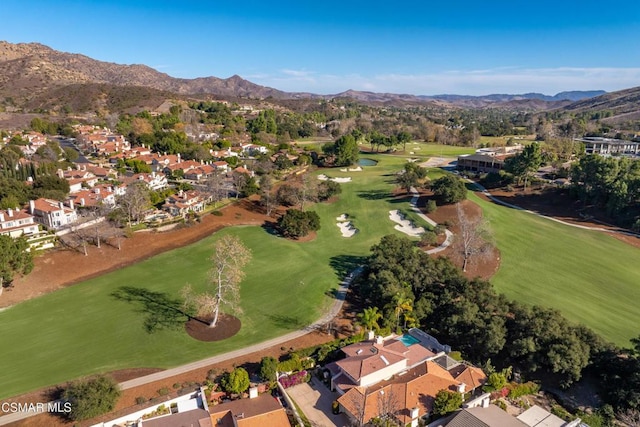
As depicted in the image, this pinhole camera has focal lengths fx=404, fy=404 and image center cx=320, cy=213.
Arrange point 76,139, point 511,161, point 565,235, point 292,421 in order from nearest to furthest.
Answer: point 292,421
point 565,235
point 511,161
point 76,139

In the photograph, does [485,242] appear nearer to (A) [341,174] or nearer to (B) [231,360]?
(B) [231,360]

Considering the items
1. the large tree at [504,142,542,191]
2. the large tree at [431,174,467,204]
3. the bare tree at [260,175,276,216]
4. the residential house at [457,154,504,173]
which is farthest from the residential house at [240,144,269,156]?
the large tree at [504,142,542,191]

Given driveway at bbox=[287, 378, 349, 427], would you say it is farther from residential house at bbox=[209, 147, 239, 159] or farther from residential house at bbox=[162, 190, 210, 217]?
residential house at bbox=[209, 147, 239, 159]

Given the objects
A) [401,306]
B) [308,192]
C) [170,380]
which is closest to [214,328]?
[170,380]

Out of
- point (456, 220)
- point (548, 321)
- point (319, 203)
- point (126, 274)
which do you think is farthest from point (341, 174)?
point (548, 321)

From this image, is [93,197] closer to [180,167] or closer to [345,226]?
[180,167]

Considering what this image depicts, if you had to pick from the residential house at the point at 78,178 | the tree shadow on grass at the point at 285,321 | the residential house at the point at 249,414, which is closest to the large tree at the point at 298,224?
the tree shadow on grass at the point at 285,321

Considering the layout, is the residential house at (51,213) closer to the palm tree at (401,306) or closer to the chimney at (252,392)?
the chimney at (252,392)
